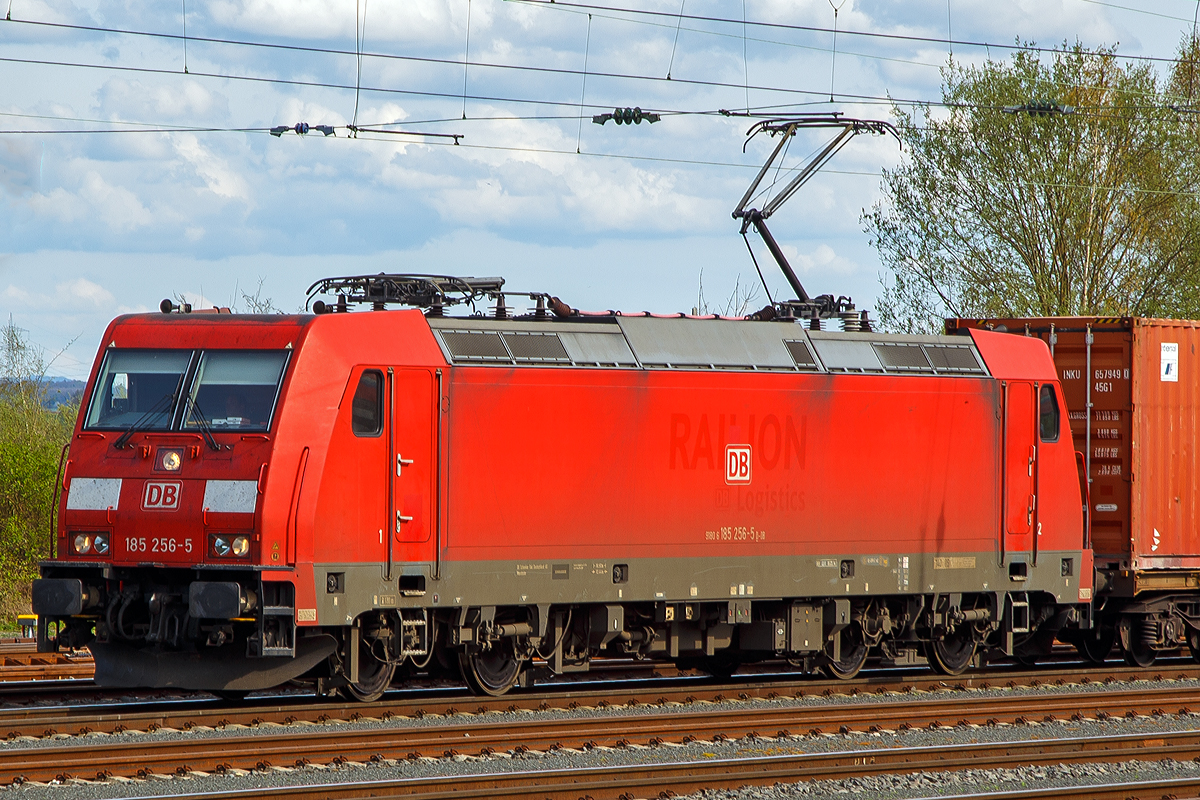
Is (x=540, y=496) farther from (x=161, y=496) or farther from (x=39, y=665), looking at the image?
(x=39, y=665)

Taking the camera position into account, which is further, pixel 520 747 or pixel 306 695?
pixel 306 695

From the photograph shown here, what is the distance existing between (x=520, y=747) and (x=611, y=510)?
11.7 ft

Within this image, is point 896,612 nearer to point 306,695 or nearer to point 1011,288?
point 306,695

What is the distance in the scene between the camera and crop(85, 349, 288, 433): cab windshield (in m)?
13.3

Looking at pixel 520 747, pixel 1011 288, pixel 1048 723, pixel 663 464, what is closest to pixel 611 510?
pixel 663 464

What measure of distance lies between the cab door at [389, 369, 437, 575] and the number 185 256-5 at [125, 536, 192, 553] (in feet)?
5.97

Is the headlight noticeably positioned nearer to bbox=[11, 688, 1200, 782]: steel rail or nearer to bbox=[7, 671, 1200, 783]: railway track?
bbox=[7, 671, 1200, 783]: railway track

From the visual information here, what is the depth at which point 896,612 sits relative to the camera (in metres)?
17.3

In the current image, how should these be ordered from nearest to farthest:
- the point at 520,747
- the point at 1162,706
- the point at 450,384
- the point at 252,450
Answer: the point at 520,747, the point at 252,450, the point at 450,384, the point at 1162,706

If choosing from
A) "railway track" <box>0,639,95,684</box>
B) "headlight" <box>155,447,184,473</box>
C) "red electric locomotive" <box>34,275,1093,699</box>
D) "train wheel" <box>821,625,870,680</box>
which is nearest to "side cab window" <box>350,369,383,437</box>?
"red electric locomotive" <box>34,275,1093,699</box>

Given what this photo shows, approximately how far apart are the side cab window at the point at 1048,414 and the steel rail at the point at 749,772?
18.8 feet

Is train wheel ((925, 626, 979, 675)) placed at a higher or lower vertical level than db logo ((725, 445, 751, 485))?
lower

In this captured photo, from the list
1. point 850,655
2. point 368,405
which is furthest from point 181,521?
point 850,655

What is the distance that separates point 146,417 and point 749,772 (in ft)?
21.1
